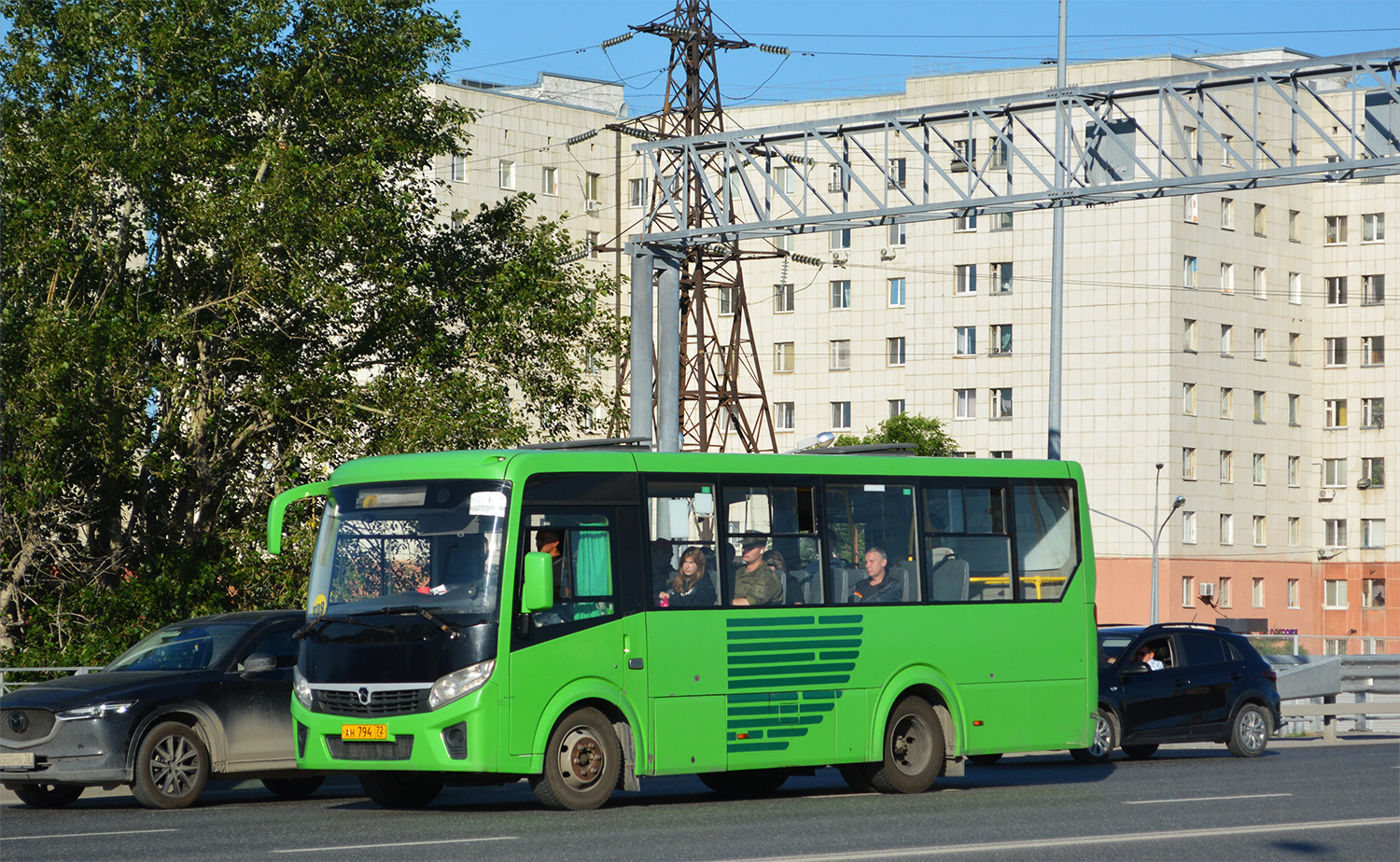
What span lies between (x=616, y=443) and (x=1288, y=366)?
63.5 m

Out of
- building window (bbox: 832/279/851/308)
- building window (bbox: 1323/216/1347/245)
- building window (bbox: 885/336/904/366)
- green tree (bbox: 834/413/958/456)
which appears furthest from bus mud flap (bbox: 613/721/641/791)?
building window (bbox: 1323/216/1347/245)

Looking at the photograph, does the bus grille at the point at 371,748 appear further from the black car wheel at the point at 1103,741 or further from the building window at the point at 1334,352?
the building window at the point at 1334,352

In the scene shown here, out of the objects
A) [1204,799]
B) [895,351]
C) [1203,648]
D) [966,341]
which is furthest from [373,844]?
[895,351]

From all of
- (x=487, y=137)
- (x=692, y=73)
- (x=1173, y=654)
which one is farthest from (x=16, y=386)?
(x=487, y=137)

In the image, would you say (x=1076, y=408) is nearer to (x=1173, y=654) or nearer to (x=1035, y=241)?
(x=1035, y=241)

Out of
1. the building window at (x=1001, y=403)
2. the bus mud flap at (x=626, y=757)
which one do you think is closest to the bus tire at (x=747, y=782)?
the bus mud flap at (x=626, y=757)

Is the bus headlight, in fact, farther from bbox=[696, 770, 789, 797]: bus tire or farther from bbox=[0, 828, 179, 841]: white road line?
bbox=[696, 770, 789, 797]: bus tire

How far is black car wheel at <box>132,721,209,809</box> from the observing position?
1488cm

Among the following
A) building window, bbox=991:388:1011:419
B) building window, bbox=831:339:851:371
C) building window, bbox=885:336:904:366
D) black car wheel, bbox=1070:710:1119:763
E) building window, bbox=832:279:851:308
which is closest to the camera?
black car wheel, bbox=1070:710:1119:763

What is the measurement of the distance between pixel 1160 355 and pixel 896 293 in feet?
41.2

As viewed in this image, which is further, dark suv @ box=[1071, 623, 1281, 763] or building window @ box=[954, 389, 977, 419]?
building window @ box=[954, 389, 977, 419]

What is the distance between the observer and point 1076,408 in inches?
2783

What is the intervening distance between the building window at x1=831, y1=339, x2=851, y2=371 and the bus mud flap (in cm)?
6470

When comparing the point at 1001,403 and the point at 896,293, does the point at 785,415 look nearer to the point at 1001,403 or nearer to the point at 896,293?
the point at 896,293
